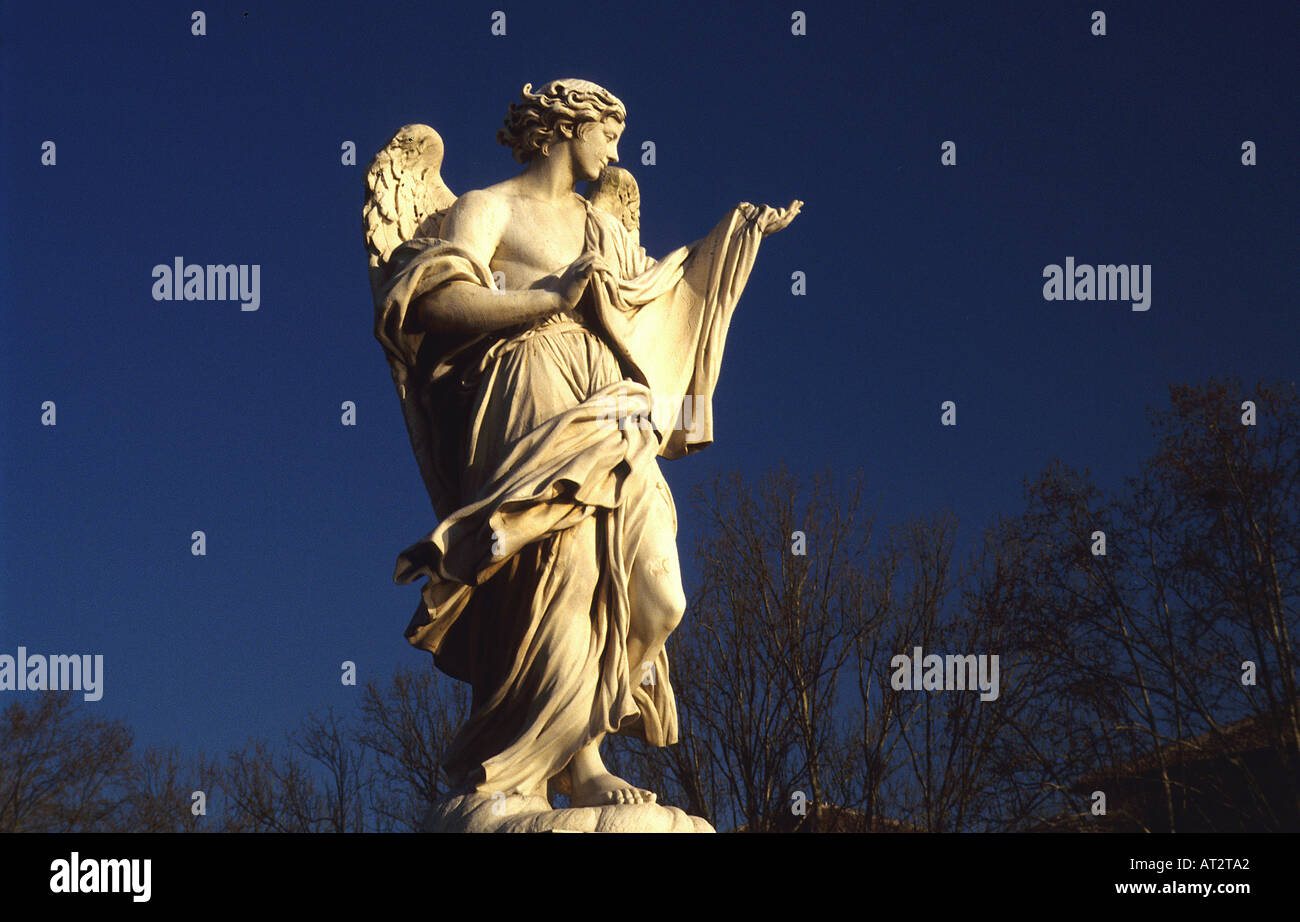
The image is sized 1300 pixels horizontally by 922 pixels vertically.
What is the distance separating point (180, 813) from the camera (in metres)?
18.3

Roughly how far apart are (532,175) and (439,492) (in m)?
1.51

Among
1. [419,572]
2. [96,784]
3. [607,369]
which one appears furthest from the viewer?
[96,784]

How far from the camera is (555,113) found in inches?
305

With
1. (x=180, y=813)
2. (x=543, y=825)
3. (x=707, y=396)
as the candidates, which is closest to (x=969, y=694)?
(x=180, y=813)

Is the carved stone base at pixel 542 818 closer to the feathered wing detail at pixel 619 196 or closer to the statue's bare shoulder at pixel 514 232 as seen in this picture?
the statue's bare shoulder at pixel 514 232

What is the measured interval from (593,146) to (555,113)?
225mm

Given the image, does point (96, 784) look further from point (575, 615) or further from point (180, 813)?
point (575, 615)

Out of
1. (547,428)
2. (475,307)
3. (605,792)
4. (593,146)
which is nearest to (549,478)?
(547,428)

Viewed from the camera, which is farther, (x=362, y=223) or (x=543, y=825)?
(x=362, y=223)

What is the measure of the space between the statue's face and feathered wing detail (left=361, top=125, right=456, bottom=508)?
0.61 metres

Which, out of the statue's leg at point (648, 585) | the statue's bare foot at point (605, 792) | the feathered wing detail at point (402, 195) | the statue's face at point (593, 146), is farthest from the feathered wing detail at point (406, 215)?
the statue's bare foot at point (605, 792)

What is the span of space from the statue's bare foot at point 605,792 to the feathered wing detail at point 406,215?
1.46 m

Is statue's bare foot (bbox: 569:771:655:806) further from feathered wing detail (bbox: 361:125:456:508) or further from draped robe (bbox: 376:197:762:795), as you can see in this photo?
feathered wing detail (bbox: 361:125:456:508)

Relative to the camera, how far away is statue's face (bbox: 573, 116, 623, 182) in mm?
7770
